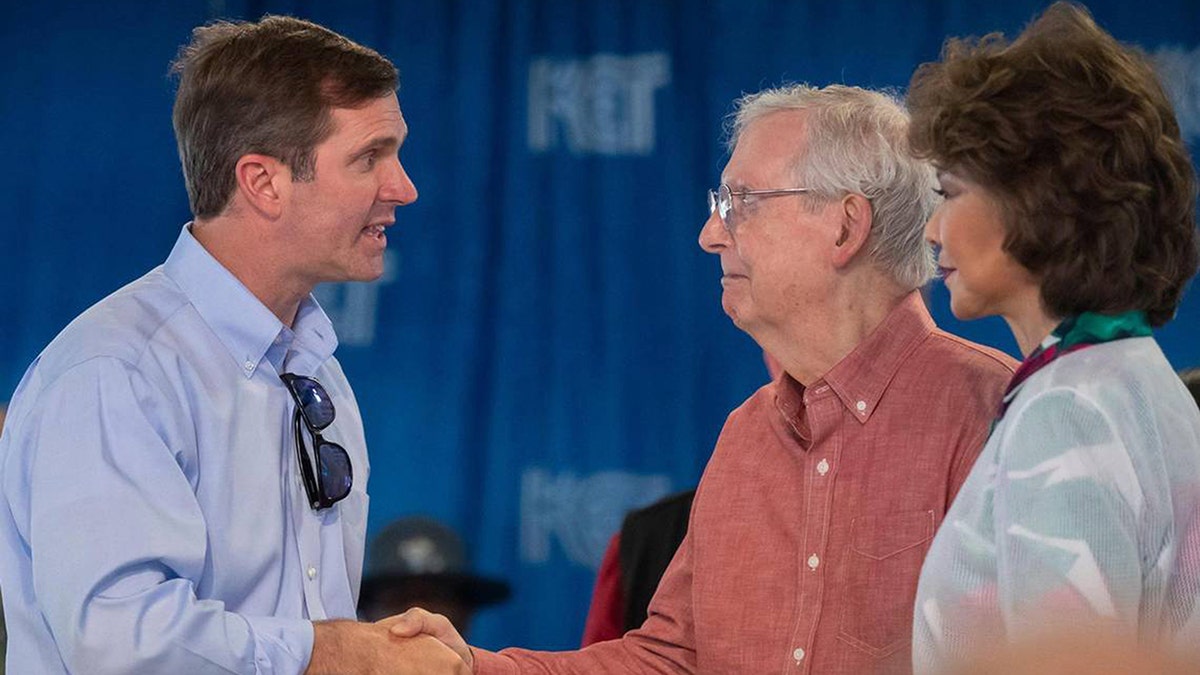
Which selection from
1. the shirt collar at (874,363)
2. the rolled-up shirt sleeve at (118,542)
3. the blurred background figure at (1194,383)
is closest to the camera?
the rolled-up shirt sleeve at (118,542)

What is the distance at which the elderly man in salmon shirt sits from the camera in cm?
226

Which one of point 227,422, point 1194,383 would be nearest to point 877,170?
point 1194,383

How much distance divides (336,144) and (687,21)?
213 cm

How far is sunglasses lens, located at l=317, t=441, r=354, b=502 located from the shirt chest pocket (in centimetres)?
77

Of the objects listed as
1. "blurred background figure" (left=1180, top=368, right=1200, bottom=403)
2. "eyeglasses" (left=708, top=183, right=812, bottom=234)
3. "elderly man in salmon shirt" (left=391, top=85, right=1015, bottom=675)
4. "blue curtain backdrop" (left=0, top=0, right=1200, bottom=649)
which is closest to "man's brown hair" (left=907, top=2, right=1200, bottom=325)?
"elderly man in salmon shirt" (left=391, top=85, right=1015, bottom=675)

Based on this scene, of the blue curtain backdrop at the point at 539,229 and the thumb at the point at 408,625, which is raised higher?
the blue curtain backdrop at the point at 539,229

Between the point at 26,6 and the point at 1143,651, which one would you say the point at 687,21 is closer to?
the point at 26,6

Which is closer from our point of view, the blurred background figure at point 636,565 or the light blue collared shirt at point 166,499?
the light blue collared shirt at point 166,499

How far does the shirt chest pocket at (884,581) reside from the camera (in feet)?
7.29

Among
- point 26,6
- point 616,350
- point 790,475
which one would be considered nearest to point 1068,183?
point 790,475

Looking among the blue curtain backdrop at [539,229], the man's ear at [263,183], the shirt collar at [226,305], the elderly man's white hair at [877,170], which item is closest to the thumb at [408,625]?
the shirt collar at [226,305]

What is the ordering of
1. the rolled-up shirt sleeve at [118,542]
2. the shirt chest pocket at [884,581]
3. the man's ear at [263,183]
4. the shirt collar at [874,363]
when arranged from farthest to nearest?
the man's ear at [263,183] < the shirt collar at [874,363] < the shirt chest pocket at [884,581] < the rolled-up shirt sleeve at [118,542]

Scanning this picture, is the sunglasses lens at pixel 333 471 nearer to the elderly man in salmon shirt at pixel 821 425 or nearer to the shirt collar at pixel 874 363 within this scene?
the elderly man in salmon shirt at pixel 821 425

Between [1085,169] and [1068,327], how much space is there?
0.59ft
